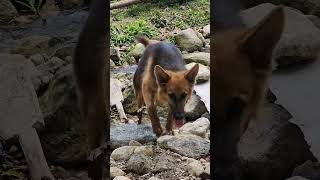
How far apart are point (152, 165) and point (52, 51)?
901 millimetres

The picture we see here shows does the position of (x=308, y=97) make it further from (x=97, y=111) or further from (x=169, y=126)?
(x=97, y=111)

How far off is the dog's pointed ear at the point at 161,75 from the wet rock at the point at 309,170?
92 centimetres

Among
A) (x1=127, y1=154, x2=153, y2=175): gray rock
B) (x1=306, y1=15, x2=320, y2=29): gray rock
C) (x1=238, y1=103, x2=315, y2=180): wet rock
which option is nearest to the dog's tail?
(x1=127, y1=154, x2=153, y2=175): gray rock

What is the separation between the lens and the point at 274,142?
9.88 ft

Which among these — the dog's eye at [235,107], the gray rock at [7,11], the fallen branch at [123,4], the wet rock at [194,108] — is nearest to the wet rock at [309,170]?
the dog's eye at [235,107]

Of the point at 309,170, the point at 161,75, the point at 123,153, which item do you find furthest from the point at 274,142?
the point at 123,153

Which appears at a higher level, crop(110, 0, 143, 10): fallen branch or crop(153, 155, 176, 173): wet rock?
crop(110, 0, 143, 10): fallen branch

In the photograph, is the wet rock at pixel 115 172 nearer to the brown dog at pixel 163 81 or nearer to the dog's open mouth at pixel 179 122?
the brown dog at pixel 163 81

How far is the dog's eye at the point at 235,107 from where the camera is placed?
2990 millimetres

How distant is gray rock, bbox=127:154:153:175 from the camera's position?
10.6 feet

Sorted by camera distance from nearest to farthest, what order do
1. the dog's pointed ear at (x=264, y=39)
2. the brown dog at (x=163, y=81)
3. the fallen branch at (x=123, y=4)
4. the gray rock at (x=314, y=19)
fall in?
the dog's pointed ear at (x=264, y=39), the gray rock at (x=314, y=19), the brown dog at (x=163, y=81), the fallen branch at (x=123, y=4)

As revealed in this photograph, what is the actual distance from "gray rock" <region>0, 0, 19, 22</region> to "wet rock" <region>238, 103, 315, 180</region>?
5.03 feet

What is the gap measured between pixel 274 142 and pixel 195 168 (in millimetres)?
497

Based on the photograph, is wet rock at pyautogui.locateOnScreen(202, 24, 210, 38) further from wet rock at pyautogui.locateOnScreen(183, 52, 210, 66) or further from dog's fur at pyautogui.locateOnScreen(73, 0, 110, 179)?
dog's fur at pyautogui.locateOnScreen(73, 0, 110, 179)
